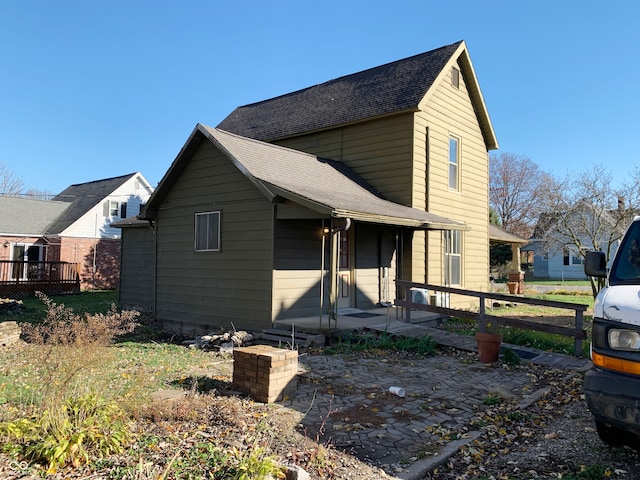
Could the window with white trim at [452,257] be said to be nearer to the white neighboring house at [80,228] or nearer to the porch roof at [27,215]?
the white neighboring house at [80,228]

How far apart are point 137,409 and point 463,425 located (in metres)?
3.53

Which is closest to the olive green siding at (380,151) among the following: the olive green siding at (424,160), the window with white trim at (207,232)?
the olive green siding at (424,160)

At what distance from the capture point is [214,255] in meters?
11.8

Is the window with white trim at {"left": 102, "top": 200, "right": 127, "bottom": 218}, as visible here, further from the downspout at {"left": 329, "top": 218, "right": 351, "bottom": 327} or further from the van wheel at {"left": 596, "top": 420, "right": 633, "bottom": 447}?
the van wheel at {"left": 596, "top": 420, "right": 633, "bottom": 447}

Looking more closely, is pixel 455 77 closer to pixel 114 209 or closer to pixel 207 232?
pixel 207 232

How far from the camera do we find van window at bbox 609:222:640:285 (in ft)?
14.5

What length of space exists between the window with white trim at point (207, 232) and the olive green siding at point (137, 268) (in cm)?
343

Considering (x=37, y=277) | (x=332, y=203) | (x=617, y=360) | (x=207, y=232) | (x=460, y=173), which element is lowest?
(x=37, y=277)

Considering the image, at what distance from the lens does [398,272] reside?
13719 mm

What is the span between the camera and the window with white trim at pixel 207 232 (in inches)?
465

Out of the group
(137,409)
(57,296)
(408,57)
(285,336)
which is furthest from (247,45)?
(57,296)

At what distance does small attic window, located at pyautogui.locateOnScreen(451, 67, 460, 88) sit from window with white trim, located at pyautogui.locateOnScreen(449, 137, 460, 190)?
1779 millimetres

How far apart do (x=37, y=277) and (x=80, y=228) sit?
4.78m

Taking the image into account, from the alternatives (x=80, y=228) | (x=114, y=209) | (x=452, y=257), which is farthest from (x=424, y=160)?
(x=114, y=209)
